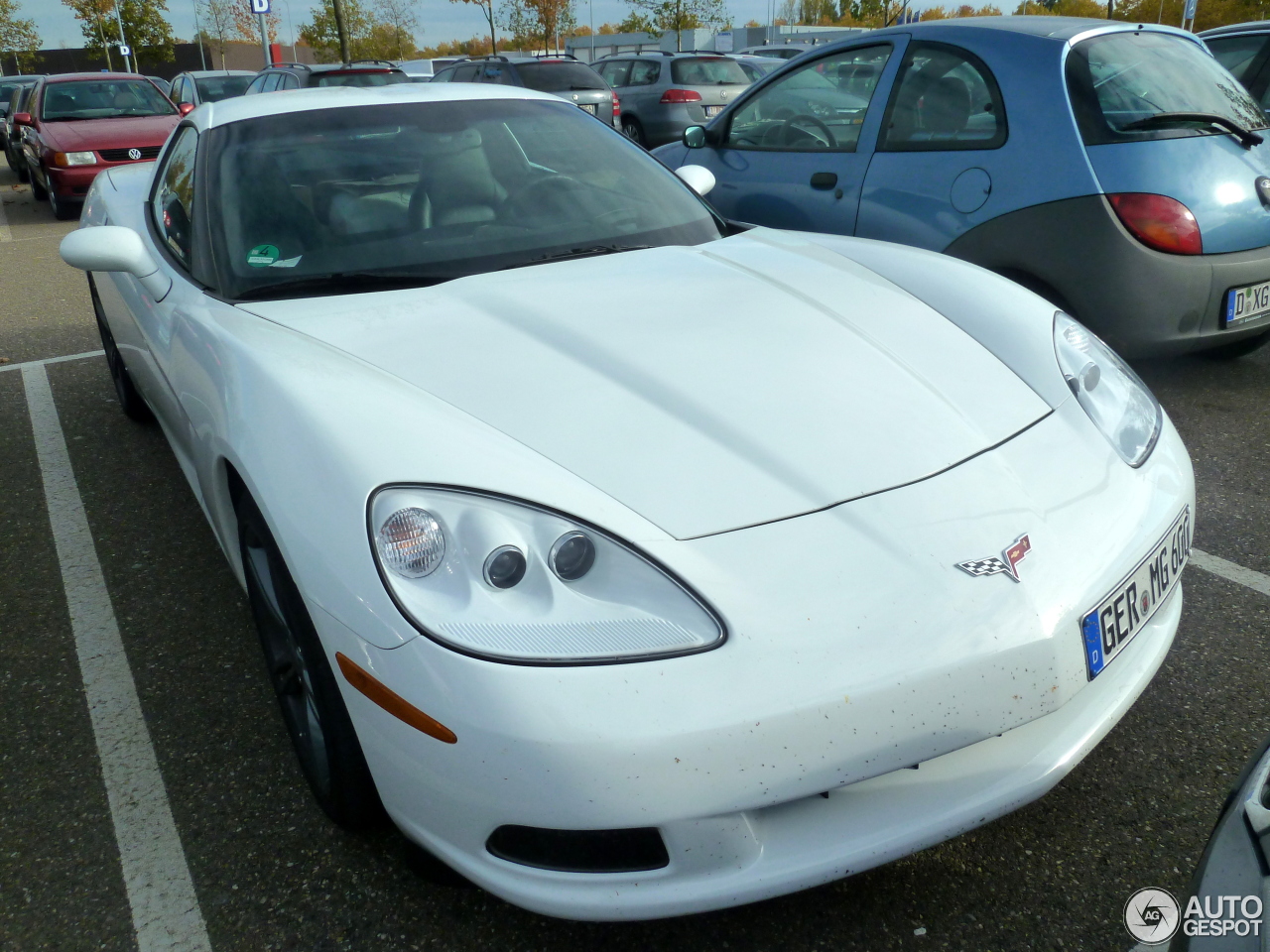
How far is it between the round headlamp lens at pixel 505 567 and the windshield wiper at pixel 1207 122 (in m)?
3.17

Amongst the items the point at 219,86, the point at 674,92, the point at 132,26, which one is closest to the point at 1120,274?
the point at 674,92

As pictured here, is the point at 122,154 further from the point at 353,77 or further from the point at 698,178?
the point at 698,178

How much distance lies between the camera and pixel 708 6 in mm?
47969

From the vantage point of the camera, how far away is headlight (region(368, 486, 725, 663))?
4.55 feet

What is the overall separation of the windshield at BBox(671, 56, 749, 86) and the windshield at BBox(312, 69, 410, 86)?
3.87 meters

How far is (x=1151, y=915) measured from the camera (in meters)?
1.64

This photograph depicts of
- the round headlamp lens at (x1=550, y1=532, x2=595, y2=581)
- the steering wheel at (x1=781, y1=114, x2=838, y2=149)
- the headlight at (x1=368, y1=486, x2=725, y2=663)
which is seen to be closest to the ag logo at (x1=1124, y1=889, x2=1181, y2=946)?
the headlight at (x1=368, y1=486, x2=725, y2=663)

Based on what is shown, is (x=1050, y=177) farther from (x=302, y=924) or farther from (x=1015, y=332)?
(x=302, y=924)

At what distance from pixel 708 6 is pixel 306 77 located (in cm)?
4044

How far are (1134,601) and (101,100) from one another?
1253 centimetres

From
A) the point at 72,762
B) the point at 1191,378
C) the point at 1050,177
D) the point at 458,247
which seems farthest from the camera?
the point at 1191,378

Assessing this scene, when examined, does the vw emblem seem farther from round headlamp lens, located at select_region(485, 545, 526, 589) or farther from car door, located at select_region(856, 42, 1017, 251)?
round headlamp lens, located at select_region(485, 545, 526, 589)

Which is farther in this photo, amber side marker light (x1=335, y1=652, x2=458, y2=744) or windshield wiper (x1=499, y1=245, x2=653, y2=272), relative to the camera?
windshield wiper (x1=499, y1=245, x2=653, y2=272)

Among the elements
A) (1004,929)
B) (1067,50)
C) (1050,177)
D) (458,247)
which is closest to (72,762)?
(458,247)
